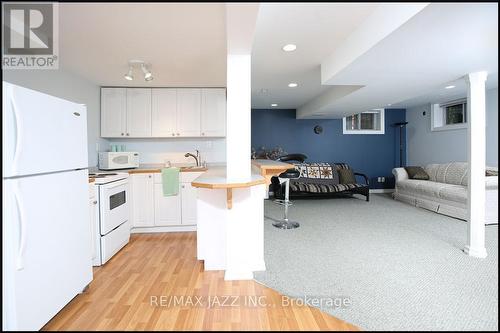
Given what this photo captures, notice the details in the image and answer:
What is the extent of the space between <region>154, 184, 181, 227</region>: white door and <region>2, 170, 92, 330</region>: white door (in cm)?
140

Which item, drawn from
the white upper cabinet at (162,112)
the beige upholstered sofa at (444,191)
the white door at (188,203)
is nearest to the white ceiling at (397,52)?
the white upper cabinet at (162,112)

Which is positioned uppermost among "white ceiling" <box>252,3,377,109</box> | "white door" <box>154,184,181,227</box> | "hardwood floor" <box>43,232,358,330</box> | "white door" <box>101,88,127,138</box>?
"white ceiling" <box>252,3,377,109</box>

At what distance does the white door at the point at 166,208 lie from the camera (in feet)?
11.3

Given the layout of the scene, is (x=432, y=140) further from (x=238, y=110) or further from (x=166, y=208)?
(x=166, y=208)

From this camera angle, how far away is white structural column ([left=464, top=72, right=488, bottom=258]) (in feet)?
8.18

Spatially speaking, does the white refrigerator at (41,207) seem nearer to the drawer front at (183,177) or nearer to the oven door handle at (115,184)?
the oven door handle at (115,184)

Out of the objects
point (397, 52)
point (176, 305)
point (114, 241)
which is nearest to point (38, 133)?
point (176, 305)

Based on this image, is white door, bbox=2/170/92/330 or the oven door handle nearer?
white door, bbox=2/170/92/330

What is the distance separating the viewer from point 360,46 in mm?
2180

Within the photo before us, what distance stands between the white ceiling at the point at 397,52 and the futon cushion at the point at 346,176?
7.39 feet

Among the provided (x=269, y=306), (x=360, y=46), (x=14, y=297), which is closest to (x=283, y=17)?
(x=360, y=46)

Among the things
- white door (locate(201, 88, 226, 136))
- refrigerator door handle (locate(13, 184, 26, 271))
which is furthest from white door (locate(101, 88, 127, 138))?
refrigerator door handle (locate(13, 184, 26, 271))

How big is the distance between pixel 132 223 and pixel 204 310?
6.99 ft

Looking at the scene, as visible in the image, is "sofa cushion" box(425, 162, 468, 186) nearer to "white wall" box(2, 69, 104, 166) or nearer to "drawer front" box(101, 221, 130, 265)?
"drawer front" box(101, 221, 130, 265)
